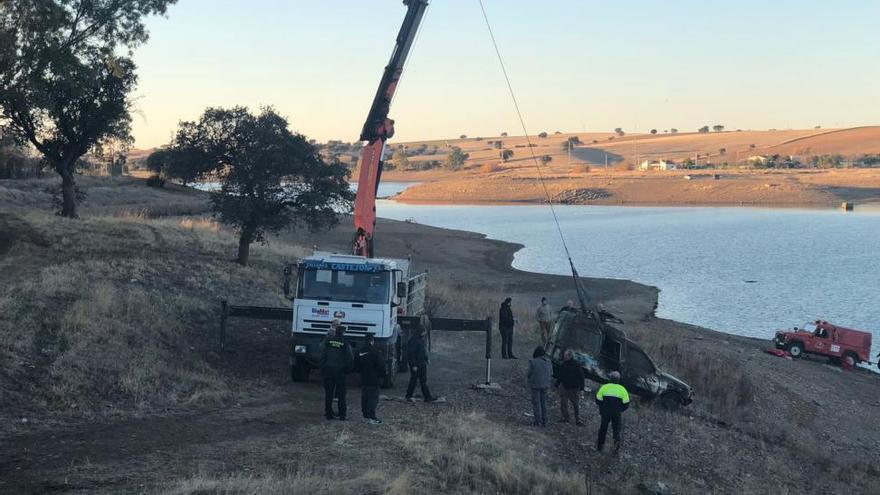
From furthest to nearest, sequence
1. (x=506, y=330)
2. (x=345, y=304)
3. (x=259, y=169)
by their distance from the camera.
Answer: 1. (x=259, y=169)
2. (x=506, y=330)
3. (x=345, y=304)

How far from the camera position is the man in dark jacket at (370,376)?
14.9 metres

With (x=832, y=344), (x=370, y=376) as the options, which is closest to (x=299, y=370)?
(x=370, y=376)

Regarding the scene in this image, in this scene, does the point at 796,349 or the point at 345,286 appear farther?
the point at 796,349

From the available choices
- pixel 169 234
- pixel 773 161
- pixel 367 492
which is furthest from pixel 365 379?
pixel 773 161

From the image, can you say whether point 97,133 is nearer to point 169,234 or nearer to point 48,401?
point 169,234

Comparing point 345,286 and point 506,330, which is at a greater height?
point 345,286

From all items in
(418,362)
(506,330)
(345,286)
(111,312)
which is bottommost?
(506,330)

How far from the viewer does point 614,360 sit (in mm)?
21141

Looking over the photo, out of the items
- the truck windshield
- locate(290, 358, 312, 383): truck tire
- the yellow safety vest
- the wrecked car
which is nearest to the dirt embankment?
locate(290, 358, 312, 383): truck tire

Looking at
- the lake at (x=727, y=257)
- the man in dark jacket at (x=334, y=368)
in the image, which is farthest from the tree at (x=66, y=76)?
the lake at (x=727, y=257)

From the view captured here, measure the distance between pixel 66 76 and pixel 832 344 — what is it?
1175 inches

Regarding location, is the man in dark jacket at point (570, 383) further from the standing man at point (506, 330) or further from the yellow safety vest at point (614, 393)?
the standing man at point (506, 330)

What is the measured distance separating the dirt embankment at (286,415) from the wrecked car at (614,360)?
27.3 inches

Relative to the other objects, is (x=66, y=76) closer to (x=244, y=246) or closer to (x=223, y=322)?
(x=244, y=246)
